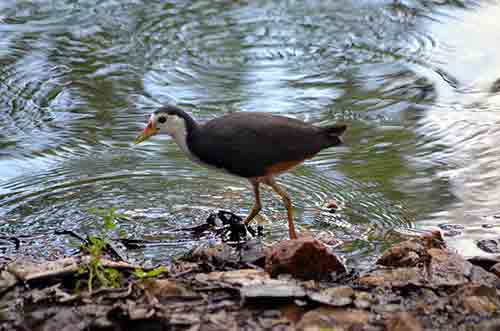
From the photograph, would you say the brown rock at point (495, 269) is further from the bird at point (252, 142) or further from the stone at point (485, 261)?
the bird at point (252, 142)

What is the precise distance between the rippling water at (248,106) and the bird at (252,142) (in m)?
0.51

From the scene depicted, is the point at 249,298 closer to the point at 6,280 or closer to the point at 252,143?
the point at 6,280

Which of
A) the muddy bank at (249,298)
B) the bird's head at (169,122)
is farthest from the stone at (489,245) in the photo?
the bird's head at (169,122)

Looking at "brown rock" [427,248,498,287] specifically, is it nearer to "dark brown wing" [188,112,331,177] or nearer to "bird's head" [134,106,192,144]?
"dark brown wing" [188,112,331,177]

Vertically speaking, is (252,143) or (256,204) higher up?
(252,143)

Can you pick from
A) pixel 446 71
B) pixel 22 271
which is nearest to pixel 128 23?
pixel 446 71

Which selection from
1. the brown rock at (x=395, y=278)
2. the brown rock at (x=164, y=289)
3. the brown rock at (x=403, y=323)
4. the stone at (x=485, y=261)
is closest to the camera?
the brown rock at (x=403, y=323)

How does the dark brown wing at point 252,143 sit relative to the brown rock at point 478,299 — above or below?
above

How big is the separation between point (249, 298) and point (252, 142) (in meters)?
1.76

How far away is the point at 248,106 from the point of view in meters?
8.66

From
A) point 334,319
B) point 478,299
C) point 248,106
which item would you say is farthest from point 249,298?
point 248,106

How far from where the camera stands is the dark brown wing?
6105 mm

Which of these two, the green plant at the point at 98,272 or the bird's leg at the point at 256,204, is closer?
the green plant at the point at 98,272

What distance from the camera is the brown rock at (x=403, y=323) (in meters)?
4.30
